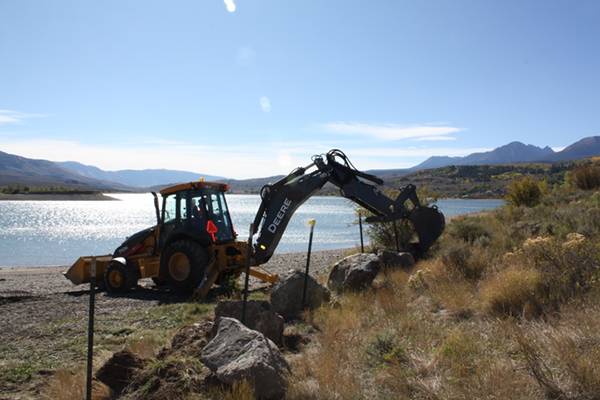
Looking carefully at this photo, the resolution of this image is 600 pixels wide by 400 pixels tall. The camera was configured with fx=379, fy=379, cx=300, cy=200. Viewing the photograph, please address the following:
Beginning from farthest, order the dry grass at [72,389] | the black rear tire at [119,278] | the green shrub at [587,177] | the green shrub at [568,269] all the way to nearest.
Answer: the green shrub at [587,177], the black rear tire at [119,278], the green shrub at [568,269], the dry grass at [72,389]

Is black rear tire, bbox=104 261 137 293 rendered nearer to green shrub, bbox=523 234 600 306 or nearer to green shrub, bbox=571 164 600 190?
green shrub, bbox=523 234 600 306

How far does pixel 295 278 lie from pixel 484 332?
12.3 ft

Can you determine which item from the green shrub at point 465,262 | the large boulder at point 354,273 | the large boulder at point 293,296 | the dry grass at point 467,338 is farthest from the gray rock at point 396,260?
the large boulder at point 293,296

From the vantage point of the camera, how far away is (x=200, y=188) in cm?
1077

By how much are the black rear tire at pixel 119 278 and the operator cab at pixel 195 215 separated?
1248mm

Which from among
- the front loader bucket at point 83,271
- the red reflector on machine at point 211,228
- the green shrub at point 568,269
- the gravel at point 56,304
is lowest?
the gravel at point 56,304

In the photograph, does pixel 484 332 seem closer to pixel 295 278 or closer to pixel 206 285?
pixel 295 278

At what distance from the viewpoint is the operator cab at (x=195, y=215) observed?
10.6 m

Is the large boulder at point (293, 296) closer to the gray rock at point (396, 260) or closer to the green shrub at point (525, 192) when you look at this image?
the gray rock at point (396, 260)

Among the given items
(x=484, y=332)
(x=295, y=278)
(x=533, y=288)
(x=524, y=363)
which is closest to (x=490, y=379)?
(x=524, y=363)

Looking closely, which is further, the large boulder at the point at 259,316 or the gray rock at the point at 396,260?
the gray rock at the point at 396,260

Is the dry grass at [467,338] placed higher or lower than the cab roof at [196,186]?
lower

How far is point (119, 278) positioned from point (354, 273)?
6.97m

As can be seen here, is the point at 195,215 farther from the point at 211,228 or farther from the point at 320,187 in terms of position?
the point at 320,187
